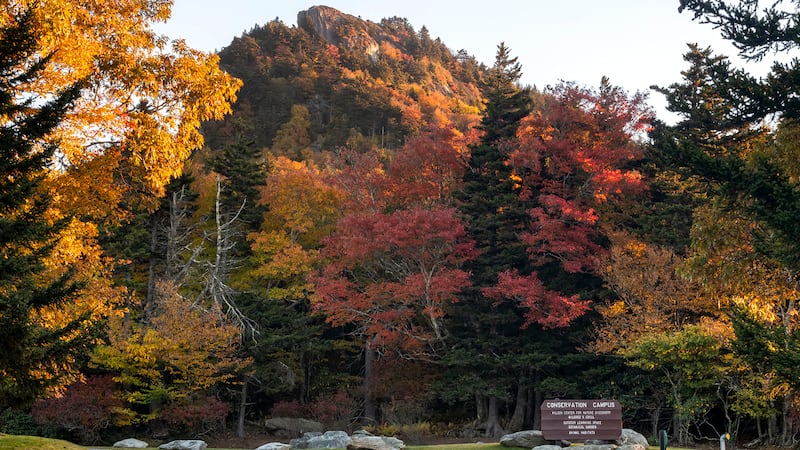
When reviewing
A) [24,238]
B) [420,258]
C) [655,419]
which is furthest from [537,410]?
[24,238]

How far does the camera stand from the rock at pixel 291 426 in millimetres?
29797

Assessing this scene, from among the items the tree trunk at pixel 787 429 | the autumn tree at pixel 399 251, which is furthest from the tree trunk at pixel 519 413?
the tree trunk at pixel 787 429

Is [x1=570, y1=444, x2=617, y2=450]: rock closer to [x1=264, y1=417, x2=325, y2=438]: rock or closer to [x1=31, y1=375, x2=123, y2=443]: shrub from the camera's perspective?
[x1=264, y1=417, x2=325, y2=438]: rock

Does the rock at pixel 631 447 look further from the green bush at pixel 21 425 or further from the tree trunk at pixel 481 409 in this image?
Result: the green bush at pixel 21 425

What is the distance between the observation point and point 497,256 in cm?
2708

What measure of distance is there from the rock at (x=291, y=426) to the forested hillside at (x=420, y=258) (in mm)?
599

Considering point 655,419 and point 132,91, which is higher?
point 132,91

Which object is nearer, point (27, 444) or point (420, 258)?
point (27, 444)

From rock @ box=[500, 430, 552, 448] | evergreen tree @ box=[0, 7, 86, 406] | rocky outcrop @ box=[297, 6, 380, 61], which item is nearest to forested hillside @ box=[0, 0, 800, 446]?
evergreen tree @ box=[0, 7, 86, 406]

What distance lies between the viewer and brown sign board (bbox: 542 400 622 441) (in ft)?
57.2

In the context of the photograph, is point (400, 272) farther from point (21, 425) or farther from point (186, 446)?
point (21, 425)

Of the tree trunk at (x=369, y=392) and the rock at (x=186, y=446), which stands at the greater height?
the tree trunk at (x=369, y=392)

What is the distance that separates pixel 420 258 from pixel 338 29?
3047 inches

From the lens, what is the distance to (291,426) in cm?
3019
